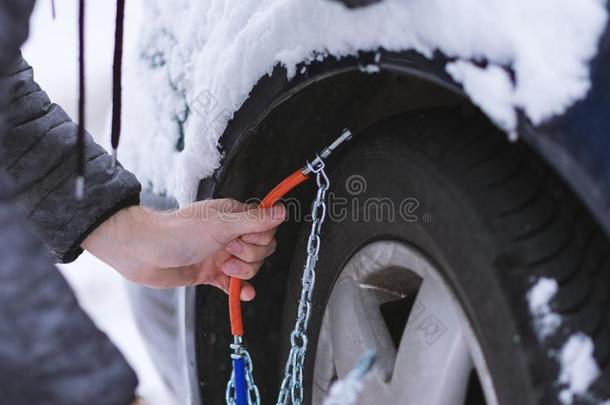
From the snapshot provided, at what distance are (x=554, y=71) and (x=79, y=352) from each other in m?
0.61

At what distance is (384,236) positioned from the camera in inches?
52.7

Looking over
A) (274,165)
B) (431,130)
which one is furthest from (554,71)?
(274,165)

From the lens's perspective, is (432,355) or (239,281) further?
(239,281)

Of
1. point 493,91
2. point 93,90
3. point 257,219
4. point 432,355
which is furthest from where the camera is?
point 93,90

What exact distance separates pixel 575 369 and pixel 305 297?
0.58 meters

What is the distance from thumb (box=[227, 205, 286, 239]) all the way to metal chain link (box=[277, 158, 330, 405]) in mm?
63

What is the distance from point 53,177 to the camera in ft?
5.18

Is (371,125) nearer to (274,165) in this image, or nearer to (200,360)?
(274,165)

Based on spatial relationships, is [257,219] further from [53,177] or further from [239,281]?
[53,177]

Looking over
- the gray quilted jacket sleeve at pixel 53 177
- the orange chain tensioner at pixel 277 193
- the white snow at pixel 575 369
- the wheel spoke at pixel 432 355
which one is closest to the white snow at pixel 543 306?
the white snow at pixel 575 369

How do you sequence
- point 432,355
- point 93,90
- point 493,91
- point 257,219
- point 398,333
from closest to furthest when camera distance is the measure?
point 493,91
point 432,355
point 398,333
point 257,219
point 93,90

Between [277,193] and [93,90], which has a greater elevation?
[93,90]

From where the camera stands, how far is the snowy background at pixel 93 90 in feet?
10.8

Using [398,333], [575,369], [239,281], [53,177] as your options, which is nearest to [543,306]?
[575,369]
